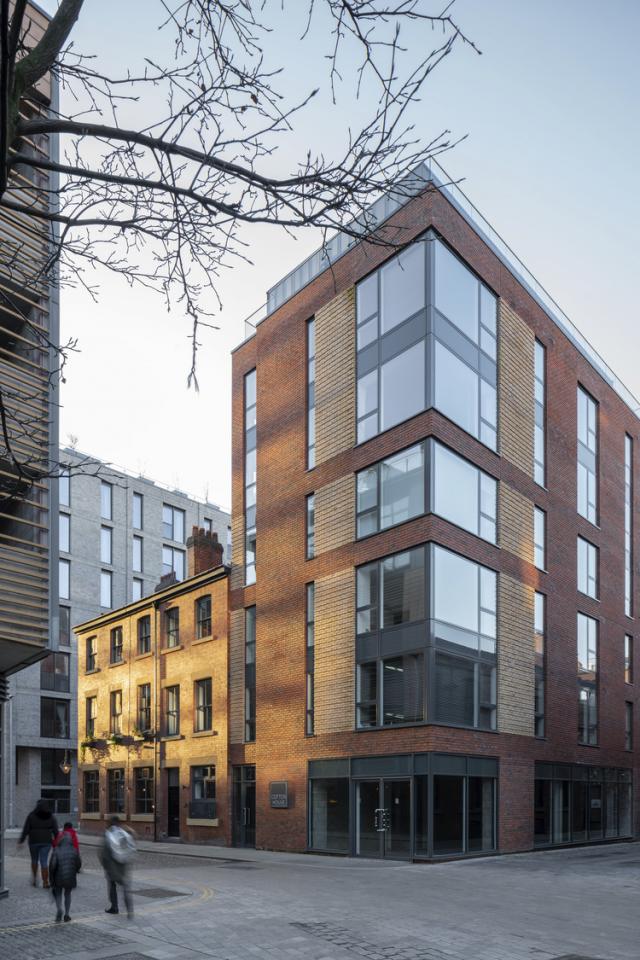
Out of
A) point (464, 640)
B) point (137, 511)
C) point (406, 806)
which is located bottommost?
point (406, 806)

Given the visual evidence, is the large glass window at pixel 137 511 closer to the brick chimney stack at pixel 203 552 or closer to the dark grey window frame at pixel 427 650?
the brick chimney stack at pixel 203 552

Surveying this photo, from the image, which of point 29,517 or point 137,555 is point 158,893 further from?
point 137,555

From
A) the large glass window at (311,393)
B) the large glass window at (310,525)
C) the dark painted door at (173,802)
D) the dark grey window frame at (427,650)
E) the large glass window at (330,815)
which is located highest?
the large glass window at (311,393)

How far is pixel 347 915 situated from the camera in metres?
14.0

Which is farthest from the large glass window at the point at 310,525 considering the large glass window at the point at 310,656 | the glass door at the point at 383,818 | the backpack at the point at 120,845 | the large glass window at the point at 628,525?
the backpack at the point at 120,845

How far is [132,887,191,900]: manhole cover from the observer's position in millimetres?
16413

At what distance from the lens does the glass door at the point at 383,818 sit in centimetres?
2316

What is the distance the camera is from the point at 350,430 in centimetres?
2688

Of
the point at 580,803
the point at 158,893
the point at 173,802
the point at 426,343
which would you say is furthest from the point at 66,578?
the point at 158,893

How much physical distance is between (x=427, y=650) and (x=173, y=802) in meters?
15.3

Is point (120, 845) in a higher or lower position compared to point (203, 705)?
higher

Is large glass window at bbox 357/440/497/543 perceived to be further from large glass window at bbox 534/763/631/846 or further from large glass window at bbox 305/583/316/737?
large glass window at bbox 534/763/631/846

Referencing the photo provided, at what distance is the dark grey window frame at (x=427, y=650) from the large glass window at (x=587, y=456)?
819 cm

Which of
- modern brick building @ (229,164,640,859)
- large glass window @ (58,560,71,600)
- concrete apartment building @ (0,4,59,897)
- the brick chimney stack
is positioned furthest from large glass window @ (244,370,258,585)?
large glass window @ (58,560,71,600)
